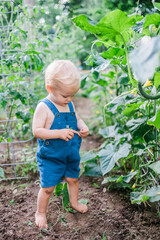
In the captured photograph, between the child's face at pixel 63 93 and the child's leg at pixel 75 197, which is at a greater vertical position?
the child's face at pixel 63 93

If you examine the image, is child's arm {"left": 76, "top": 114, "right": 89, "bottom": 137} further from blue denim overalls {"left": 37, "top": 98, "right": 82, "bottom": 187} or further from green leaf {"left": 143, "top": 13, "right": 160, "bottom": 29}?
green leaf {"left": 143, "top": 13, "right": 160, "bottom": 29}

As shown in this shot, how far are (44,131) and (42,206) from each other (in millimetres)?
536

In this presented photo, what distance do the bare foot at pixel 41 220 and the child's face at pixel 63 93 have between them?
2.50ft

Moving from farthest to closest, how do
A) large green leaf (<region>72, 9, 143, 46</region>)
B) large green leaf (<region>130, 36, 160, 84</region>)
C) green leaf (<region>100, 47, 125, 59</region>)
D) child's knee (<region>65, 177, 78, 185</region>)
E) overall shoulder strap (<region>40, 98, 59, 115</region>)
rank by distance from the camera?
1. child's knee (<region>65, 177, 78, 185</region>)
2. overall shoulder strap (<region>40, 98, 59, 115</region>)
3. green leaf (<region>100, 47, 125, 59</region>)
4. large green leaf (<region>72, 9, 143, 46</region>)
5. large green leaf (<region>130, 36, 160, 84</region>)

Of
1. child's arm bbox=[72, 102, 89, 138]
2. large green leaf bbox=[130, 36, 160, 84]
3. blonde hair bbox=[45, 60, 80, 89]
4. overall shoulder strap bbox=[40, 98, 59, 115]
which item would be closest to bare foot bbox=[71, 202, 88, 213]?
child's arm bbox=[72, 102, 89, 138]

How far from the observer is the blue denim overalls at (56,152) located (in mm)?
1571

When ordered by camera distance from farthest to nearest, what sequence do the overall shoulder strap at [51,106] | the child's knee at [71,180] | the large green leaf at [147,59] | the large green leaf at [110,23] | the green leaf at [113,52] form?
the child's knee at [71,180] < the overall shoulder strap at [51,106] < the green leaf at [113,52] < the large green leaf at [110,23] < the large green leaf at [147,59]

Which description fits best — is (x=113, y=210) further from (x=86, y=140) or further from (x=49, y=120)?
(x=86, y=140)

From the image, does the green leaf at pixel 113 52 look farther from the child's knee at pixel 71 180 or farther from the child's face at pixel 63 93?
the child's knee at pixel 71 180

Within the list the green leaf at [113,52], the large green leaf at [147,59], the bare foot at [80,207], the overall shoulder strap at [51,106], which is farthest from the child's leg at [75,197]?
the large green leaf at [147,59]

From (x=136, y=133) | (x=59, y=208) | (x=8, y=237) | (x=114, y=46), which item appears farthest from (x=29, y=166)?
(x=114, y=46)

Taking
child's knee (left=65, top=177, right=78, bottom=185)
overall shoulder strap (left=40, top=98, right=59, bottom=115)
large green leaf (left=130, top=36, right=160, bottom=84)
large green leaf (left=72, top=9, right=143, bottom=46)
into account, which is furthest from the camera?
child's knee (left=65, top=177, right=78, bottom=185)

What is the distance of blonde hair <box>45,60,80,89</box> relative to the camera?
1.45 meters

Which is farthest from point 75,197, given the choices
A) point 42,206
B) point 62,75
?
point 62,75
